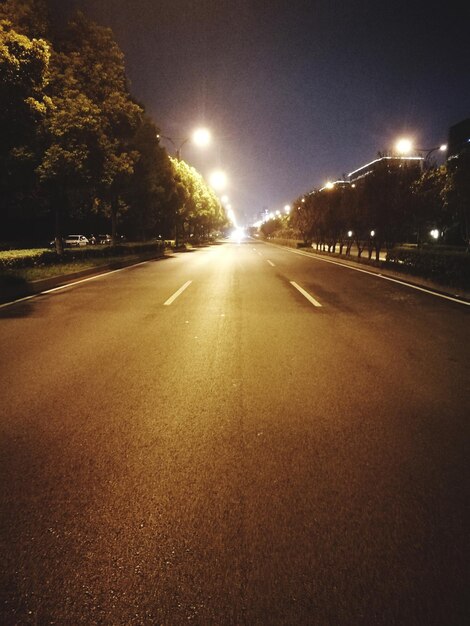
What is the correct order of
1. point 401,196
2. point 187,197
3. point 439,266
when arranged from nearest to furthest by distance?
point 439,266 < point 401,196 < point 187,197

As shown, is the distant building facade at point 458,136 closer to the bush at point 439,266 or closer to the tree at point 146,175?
the tree at point 146,175

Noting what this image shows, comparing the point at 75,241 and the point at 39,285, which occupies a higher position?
the point at 39,285

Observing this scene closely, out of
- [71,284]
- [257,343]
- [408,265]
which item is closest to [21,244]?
[71,284]

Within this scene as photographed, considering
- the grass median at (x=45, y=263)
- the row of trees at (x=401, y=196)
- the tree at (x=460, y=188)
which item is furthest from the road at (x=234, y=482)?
the row of trees at (x=401, y=196)

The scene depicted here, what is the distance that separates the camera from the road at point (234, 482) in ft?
6.60

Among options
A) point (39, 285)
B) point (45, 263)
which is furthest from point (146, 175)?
point (39, 285)

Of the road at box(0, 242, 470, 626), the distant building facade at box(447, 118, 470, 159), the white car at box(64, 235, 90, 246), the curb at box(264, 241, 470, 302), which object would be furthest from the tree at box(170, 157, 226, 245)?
the distant building facade at box(447, 118, 470, 159)

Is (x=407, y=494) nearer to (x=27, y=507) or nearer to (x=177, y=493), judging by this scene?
(x=177, y=493)

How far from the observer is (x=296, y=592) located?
6.64 feet

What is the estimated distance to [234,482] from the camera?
2.90 metres

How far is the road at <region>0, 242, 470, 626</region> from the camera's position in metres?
2.01

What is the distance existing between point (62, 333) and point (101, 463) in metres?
4.67

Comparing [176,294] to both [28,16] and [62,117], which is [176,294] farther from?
[28,16]

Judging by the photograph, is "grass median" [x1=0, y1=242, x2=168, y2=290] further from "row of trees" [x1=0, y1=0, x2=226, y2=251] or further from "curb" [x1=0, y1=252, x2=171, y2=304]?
"row of trees" [x1=0, y1=0, x2=226, y2=251]
